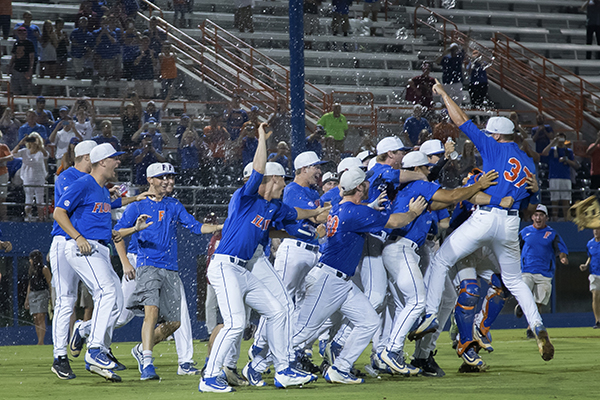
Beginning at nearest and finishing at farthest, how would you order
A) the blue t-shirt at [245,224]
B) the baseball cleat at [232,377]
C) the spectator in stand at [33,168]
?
1. the blue t-shirt at [245,224]
2. the baseball cleat at [232,377]
3. the spectator in stand at [33,168]

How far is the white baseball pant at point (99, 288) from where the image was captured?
7.63 meters

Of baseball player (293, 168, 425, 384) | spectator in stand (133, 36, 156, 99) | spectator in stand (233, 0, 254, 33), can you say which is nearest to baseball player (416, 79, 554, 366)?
baseball player (293, 168, 425, 384)

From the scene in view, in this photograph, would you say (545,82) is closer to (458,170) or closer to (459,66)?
(459,66)

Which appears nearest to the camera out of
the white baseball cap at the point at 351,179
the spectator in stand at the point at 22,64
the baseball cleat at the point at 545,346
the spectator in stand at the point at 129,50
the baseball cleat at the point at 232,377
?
the baseball cleat at the point at 232,377

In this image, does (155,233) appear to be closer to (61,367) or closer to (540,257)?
(61,367)

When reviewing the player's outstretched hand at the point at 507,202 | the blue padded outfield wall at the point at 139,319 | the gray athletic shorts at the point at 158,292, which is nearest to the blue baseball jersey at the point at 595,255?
the blue padded outfield wall at the point at 139,319

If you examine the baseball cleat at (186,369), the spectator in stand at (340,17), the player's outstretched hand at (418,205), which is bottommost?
the baseball cleat at (186,369)

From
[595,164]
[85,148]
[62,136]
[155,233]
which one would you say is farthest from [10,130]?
[595,164]

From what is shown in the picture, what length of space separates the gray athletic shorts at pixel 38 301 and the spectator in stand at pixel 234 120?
14.0 feet

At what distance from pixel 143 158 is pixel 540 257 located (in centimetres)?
708

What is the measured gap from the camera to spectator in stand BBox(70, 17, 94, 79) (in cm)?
1692

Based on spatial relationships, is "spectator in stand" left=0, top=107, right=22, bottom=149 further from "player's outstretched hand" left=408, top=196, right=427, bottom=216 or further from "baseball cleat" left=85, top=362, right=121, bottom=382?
"player's outstretched hand" left=408, top=196, right=427, bottom=216

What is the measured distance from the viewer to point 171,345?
45.2 feet

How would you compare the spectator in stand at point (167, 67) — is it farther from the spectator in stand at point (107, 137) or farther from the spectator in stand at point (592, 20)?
the spectator in stand at point (592, 20)
